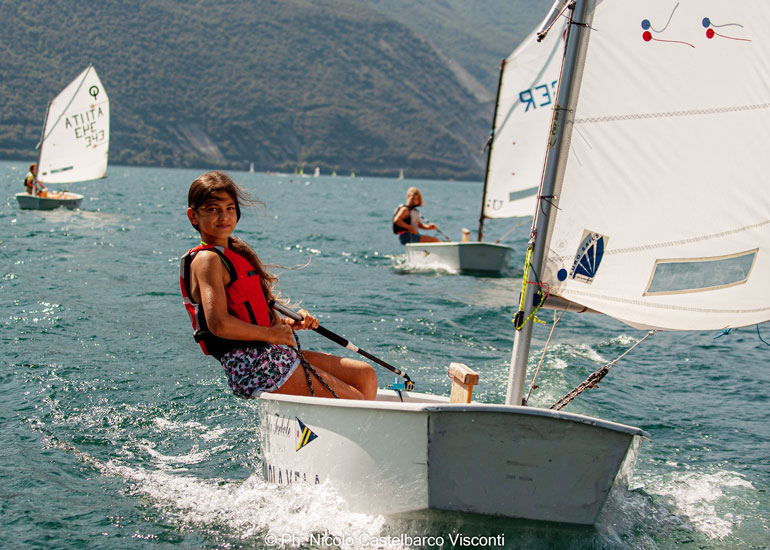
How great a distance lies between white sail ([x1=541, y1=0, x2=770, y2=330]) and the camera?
444 cm

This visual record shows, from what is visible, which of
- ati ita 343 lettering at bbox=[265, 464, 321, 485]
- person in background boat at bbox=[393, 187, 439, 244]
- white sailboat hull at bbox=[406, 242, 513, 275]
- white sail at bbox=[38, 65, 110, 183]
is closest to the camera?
ati ita 343 lettering at bbox=[265, 464, 321, 485]

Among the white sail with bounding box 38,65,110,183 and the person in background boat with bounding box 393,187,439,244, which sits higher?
the white sail with bounding box 38,65,110,183

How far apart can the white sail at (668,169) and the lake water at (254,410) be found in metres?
→ 1.30

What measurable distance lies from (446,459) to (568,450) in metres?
0.61

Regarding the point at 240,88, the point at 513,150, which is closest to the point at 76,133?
the point at 513,150

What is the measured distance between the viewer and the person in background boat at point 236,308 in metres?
4.29

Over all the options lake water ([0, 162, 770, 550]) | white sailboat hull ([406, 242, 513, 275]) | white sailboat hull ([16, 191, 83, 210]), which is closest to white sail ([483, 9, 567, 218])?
white sailboat hull ([406, 242, 513, 275])

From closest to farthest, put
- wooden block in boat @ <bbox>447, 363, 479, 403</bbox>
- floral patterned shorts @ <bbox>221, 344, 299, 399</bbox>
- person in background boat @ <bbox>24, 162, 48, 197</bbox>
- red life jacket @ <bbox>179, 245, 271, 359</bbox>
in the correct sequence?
red life jacket @ <bbox>179, 245, 271, 359</bbox> < floral patterned shorts @ <bbox>221, 344, 299, 399</bbox> < wooden block in boat @ <bbox>447, 363, 479, 403</bbox> < person in background boat @ <bbox>24, 162, 48, 197</bbox>

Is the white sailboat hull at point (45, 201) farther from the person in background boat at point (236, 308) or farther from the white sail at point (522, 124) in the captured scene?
the person in background boat at point (236, 308)

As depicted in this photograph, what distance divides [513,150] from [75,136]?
721 inches

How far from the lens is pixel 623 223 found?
4691mm

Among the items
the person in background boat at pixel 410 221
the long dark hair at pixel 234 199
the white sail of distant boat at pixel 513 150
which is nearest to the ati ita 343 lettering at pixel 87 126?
the person in background boat at pixel 410 221

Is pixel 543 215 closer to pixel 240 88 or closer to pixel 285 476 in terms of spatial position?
pixel 285 476

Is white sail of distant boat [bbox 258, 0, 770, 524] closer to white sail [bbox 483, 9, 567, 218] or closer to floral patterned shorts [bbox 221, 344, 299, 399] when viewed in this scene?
floral patterned shorts [bbox 221, 344, 299, 399]
